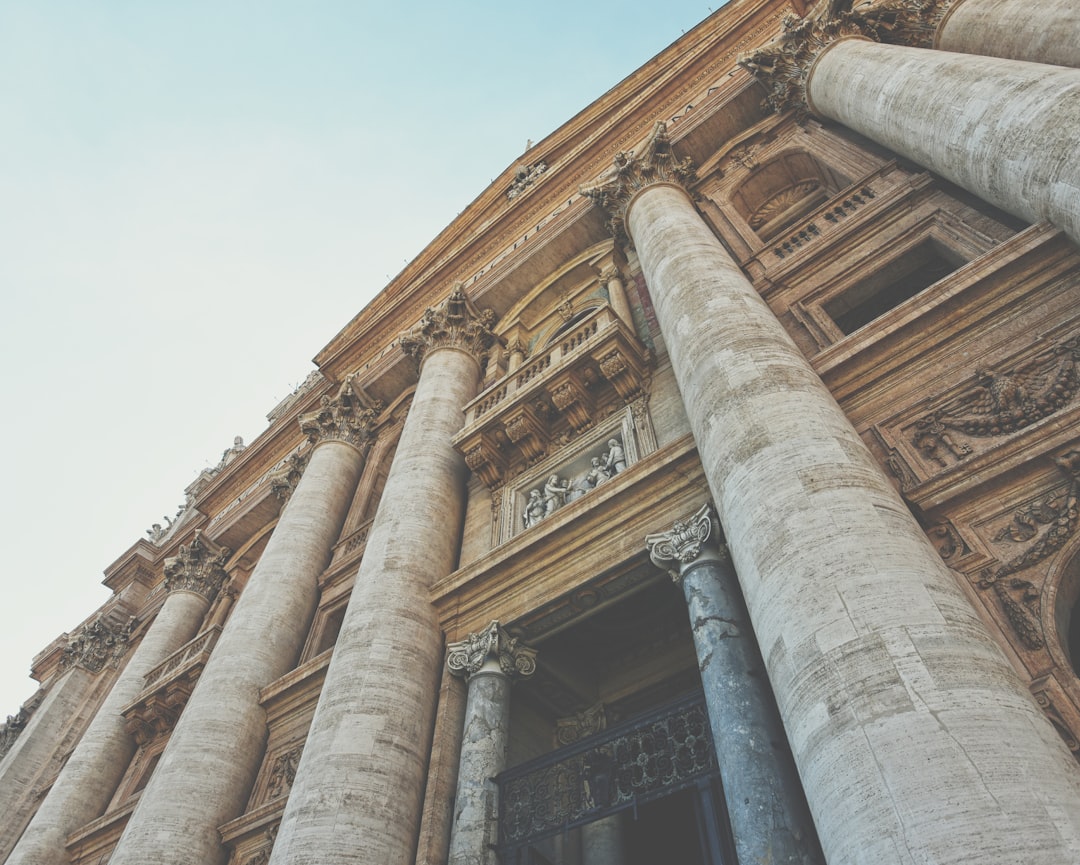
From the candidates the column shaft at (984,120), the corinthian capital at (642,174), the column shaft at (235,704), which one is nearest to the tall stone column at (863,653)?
the column shaft at (984,120)

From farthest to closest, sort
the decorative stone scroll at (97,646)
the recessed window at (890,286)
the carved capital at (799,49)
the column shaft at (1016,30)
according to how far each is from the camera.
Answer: the decorative stone scroll at (97,646) < the carved capital at (799,49) < the recessed window at (890,286) < the column shaft at (1016,30)

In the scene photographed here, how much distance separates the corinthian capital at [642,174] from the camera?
11711 mm

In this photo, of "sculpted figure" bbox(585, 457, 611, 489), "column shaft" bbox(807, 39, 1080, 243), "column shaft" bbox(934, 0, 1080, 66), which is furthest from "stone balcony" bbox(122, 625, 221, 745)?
Answer: "column shaft" bbox(934, 0, 1080, 66)

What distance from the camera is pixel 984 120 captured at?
648 centimetres

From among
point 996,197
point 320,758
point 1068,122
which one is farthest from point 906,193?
point 320,758

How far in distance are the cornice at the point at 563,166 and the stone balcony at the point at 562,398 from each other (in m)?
5.91

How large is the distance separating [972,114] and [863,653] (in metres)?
5.66

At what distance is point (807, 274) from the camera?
932 centimetres

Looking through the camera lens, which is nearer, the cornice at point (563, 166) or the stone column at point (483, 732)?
the stone column at point (483, 732)

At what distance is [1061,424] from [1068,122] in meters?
2.38

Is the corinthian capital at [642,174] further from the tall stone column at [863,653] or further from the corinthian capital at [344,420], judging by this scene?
the corinthian capital at [344,420]

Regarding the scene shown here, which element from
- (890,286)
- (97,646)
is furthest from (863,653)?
(97,646)

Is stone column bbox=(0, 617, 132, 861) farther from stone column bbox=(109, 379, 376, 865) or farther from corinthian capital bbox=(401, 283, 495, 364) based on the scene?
corinthian capital bbox=(401, 283, 495, 364)

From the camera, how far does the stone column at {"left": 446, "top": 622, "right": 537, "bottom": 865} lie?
6336mm
